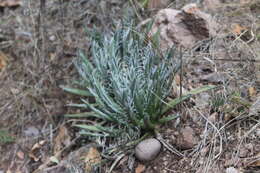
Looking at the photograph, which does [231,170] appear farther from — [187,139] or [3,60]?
[3,60]

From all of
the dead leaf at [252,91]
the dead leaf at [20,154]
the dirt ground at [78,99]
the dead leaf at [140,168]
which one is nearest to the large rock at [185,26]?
the dirt ground at [78,99]

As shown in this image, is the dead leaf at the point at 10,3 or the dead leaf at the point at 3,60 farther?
the dead leaf at the point at 10,3

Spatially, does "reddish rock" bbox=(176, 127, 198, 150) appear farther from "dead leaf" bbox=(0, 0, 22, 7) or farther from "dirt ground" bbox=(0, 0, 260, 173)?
"dead leaf" bbox=(0, 0, 22, 7)

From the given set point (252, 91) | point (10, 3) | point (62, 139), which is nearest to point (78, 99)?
point (62, 139)

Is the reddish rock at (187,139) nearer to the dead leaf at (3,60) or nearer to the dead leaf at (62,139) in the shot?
the dead leaf at (62,139)

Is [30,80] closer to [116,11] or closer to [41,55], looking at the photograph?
[41,55]

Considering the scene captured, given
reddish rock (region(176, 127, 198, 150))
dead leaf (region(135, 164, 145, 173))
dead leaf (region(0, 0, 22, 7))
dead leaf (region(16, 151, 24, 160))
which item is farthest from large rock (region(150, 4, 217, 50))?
dead leaf (region(0, 0, 22, 7))
